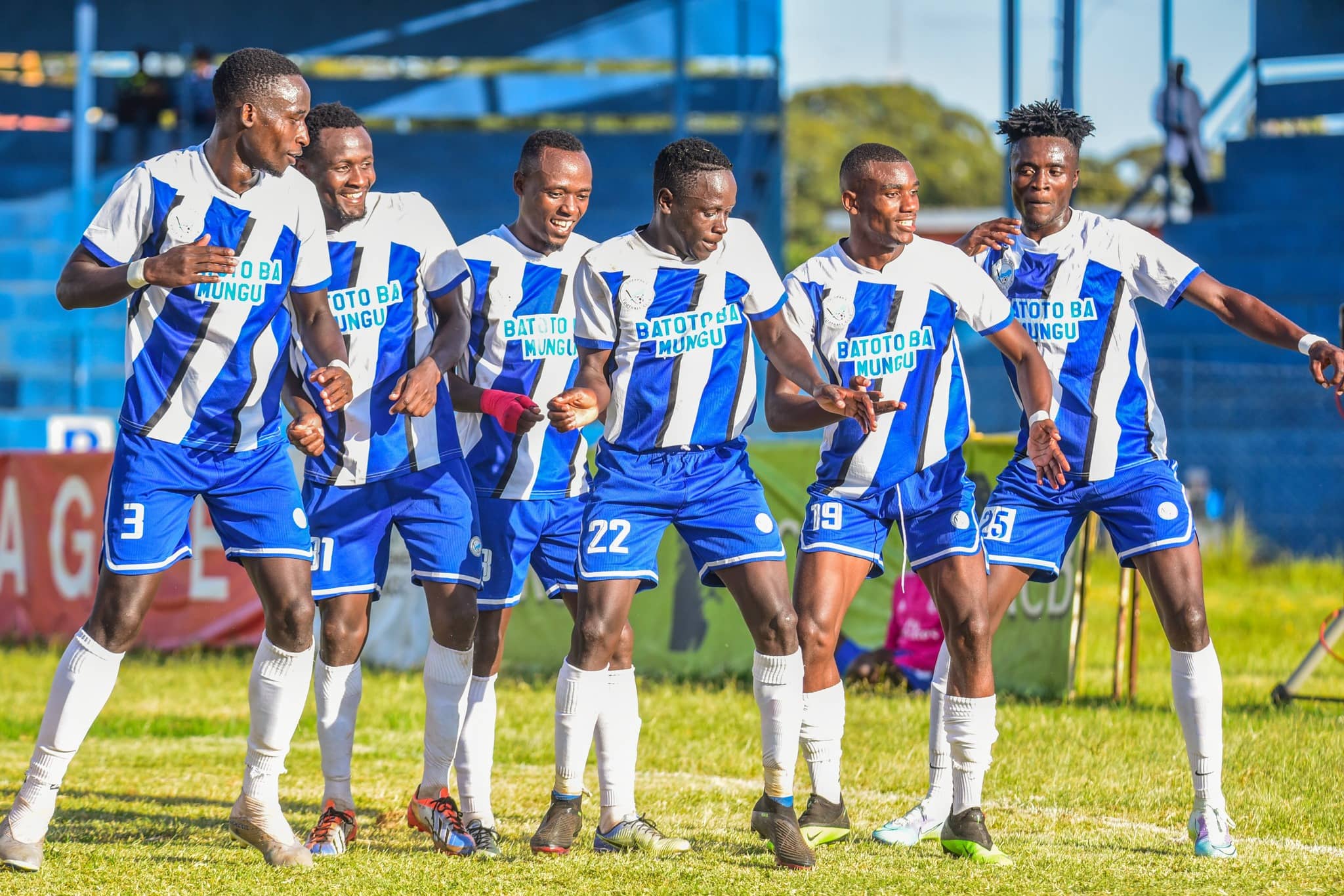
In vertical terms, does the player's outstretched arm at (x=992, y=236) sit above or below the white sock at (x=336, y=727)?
above

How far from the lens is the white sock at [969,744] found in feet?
17.8

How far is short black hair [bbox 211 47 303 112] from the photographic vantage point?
5066 millimetres

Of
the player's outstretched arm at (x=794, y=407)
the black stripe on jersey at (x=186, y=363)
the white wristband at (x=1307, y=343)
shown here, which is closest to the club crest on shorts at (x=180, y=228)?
the black stripe on jersey at (x=186, y=363)

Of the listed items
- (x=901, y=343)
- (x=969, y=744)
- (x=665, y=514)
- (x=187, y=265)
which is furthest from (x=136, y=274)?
(x=969, y=744)

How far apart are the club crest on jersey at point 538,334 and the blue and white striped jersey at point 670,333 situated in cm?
37

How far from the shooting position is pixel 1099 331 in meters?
5.70

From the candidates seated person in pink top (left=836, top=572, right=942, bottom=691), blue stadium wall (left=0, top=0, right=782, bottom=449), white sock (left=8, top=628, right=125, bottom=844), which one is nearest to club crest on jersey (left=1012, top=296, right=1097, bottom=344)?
white sock (left=8, top=628, right=125, bottom=844)

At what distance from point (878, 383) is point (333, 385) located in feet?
6.10

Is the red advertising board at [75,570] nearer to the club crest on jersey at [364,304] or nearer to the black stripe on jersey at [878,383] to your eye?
the club crest on jersey at [364,304]

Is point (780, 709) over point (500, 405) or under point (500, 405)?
under

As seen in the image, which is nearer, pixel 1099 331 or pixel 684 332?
pixel 684 332

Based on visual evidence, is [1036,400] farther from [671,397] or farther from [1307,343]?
[671,397]

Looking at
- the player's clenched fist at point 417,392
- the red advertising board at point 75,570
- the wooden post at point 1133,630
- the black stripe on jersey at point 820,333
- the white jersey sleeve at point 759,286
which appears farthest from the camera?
the red advertising board at point 75,570

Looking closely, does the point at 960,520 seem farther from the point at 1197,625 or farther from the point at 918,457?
the point at 1197,625
